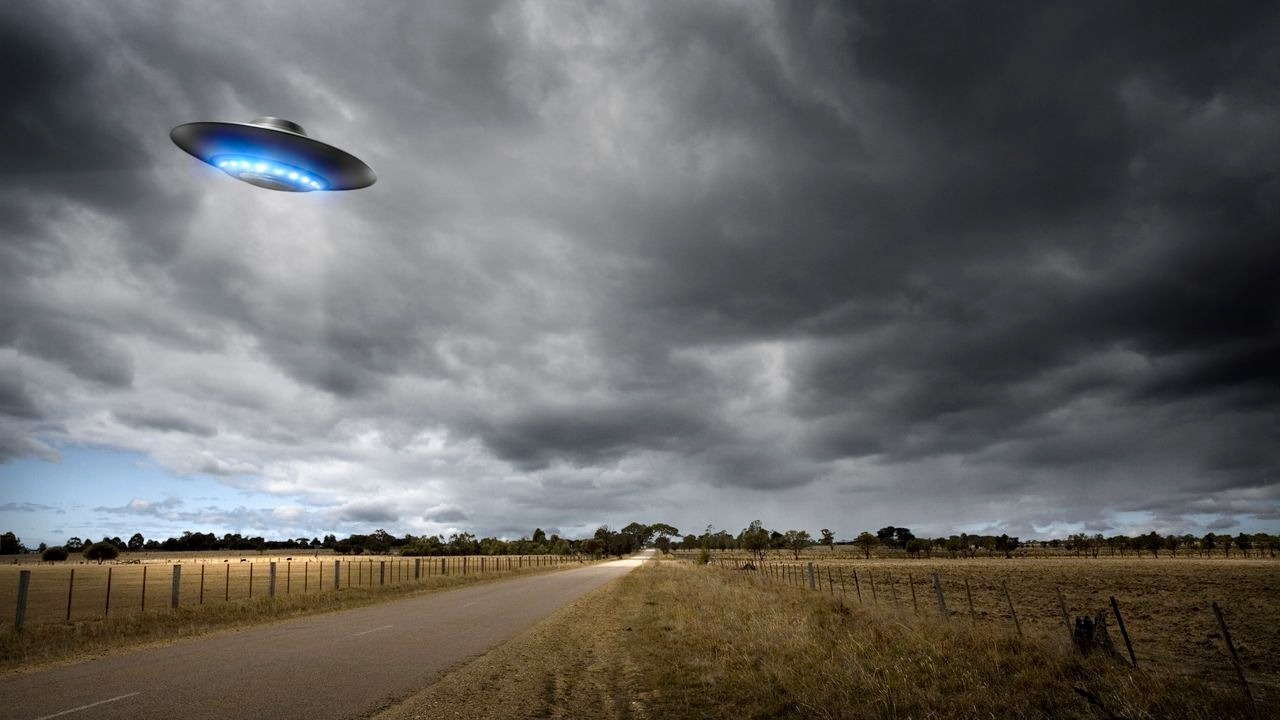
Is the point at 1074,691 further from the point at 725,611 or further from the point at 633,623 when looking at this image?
the point at 633,623

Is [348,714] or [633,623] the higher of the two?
[348,714]

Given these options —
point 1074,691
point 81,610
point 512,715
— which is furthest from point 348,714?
point 81,610

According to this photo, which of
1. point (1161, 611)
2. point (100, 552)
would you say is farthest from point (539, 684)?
point (100, 552)

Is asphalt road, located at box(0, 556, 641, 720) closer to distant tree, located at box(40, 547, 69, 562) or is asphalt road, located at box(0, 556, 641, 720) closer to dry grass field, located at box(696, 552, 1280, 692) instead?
dry grass field, located at box(696, 552, 1280, 692)

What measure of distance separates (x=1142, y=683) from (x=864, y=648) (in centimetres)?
455

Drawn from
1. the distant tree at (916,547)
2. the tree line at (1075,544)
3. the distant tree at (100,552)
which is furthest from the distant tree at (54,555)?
the distant tree at (916,547)

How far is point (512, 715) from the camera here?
9516mm

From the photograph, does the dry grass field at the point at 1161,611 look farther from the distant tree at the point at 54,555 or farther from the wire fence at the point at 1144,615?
the distant tree at the point at 54,555

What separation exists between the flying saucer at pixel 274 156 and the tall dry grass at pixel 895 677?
907cm

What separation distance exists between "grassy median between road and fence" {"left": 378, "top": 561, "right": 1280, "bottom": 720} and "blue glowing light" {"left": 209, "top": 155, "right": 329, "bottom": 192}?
7.42 m

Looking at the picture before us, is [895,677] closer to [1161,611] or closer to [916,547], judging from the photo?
[1161,611]

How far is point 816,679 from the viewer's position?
35.8 ft

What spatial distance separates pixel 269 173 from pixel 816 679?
11324 millimetres

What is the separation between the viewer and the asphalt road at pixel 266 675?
933cm
